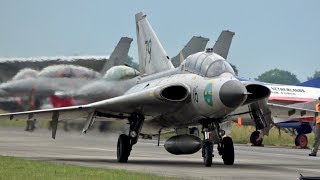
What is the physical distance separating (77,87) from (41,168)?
10.4 metres

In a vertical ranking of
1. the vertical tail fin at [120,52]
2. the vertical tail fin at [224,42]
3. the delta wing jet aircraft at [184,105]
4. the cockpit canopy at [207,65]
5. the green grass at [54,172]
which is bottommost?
the green grass at [54,172]

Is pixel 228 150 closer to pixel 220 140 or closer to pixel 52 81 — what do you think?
pixel 220 140

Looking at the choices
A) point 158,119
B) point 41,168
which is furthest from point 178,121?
point 41,168

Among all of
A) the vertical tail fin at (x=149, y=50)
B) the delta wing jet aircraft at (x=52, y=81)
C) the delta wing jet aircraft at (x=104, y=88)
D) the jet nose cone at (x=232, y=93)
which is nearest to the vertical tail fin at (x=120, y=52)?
the delta wing jet aircraft at (x=52, y=81)

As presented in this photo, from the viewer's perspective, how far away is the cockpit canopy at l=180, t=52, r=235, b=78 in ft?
56.5

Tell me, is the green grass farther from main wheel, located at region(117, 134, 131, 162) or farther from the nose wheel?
the nose wheel

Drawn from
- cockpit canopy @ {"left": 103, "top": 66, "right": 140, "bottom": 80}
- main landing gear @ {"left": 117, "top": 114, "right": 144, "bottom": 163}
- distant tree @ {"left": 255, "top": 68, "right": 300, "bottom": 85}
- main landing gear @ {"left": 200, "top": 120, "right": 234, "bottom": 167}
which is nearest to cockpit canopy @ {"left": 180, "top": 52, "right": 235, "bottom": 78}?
main landing gear @ {"left": 200, "top": 120, "right": 234, "bottom": 167}

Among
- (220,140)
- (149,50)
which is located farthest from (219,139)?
(149,50)

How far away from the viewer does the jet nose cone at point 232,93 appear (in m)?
16.1

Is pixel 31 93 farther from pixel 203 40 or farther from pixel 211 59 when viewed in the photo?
pixel 203 40

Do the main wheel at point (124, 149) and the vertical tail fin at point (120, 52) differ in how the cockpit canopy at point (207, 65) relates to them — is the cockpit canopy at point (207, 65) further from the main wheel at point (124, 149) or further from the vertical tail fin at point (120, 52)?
the vertical tail fin at point (120, 52)

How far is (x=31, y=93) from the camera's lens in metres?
26.7

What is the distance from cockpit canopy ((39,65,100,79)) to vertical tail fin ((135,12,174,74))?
99.0 inches

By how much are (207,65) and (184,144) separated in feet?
5.66
